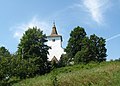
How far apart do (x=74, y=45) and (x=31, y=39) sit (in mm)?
10499

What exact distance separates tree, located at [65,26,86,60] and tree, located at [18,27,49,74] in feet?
25.6

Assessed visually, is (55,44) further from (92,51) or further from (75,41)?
(92,51)

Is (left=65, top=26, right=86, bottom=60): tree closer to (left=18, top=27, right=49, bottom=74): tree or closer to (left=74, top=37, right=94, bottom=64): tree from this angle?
(left=74, top=37, right=94, bottom=64): tree

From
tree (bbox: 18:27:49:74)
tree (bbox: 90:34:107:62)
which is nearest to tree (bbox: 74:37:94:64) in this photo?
tree (bbox: 90:34:107:62)

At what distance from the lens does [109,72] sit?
69.9 ft

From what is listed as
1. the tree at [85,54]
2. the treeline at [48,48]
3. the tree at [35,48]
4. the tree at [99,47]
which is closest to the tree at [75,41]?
the treeline at [48,48]

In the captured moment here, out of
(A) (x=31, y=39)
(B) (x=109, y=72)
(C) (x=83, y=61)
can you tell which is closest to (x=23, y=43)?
(A) (x=31, y=39)

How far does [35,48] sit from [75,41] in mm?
11885

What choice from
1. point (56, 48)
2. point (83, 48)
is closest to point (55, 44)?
point (56, 48)

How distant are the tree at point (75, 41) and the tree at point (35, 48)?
25.6 ft

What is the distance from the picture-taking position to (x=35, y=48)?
66125 millimetres

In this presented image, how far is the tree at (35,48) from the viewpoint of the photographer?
208ft

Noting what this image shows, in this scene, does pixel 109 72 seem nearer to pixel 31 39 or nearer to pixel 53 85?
pixel 53 85

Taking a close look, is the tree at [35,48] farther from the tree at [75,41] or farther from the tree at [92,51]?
the tree at [75,41]
